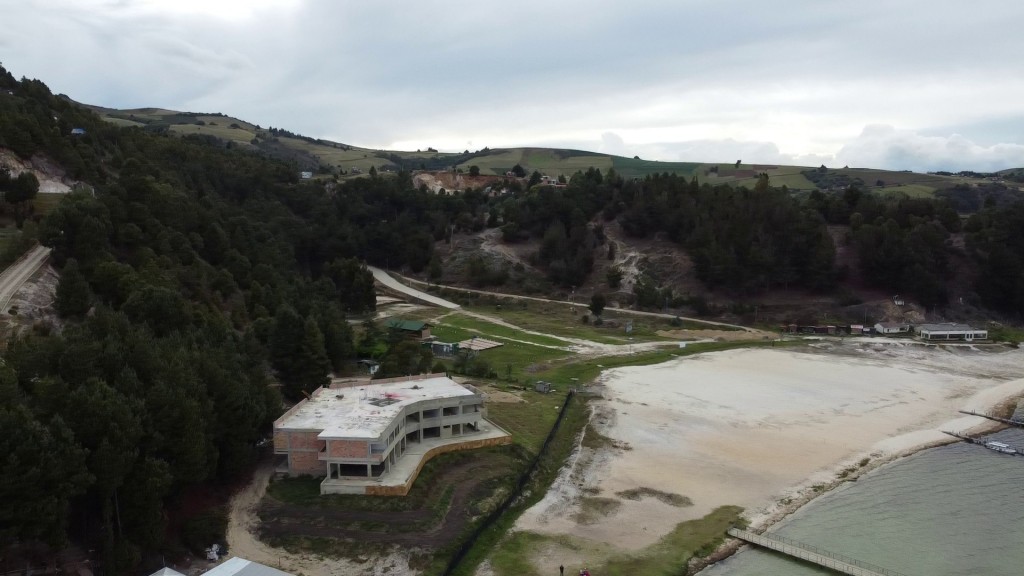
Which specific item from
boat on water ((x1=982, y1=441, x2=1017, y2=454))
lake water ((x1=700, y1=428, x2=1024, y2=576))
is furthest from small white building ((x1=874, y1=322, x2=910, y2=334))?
lake water ((x1=700, y1=428, x2=1024, y2=576))

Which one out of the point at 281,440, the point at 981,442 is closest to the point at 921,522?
the point at 981,442

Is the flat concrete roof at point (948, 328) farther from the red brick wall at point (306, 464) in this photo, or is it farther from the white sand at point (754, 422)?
the red brick wall at point (306, 464)

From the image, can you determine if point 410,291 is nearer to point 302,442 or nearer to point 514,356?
point 514,356

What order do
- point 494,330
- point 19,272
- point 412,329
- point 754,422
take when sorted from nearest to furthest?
Answer: 1. point 19,272
2. point 754,422
3. point 412,329
4. point 494,330

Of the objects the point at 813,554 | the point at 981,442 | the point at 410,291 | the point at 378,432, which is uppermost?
the point at 378,432

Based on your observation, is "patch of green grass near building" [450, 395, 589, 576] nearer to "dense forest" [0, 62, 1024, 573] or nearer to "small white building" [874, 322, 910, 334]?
"dense forest" [0, 62, 1024, 573]

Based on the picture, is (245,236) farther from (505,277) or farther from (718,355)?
(718,355)
